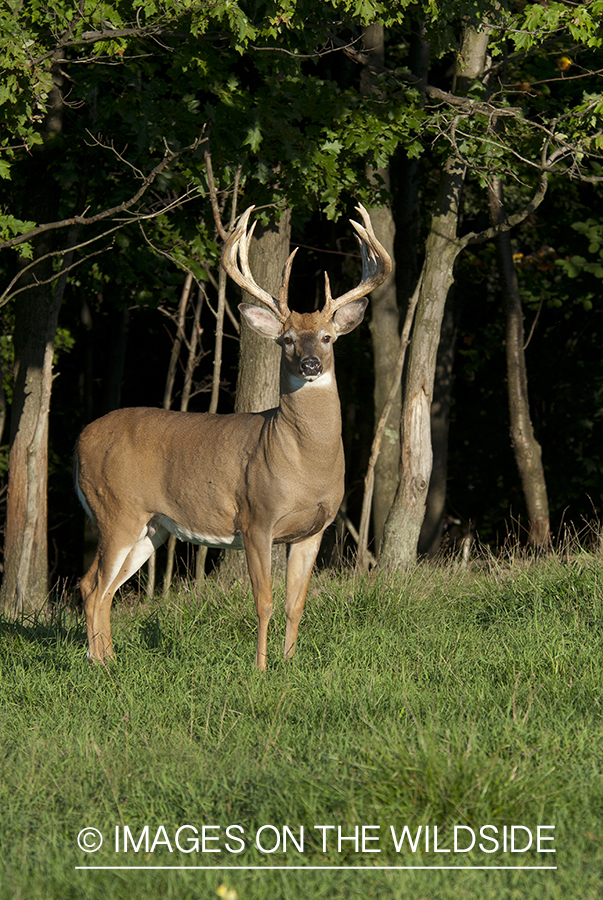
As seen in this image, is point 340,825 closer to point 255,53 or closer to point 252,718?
point 252,718

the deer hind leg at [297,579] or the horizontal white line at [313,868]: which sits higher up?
the deer hind leg at [297,579]

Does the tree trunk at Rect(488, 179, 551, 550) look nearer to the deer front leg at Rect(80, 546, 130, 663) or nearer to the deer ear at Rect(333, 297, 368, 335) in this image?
the deer ear at Rect(333, 297, 368, 335)

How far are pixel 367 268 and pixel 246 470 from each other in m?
1.40

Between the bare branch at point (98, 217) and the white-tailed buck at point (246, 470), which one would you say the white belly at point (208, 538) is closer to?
the white-tailed buck at point (246, 470)

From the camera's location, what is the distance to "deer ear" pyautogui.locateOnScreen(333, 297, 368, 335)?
5.86 m

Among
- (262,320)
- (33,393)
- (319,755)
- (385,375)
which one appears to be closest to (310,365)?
(262,320)

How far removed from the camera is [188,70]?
812cm

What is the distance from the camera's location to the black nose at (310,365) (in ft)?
17.7

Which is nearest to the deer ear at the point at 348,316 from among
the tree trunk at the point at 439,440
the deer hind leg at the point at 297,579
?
the deer hind leg at the point at 297,579

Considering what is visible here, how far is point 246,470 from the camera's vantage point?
19.5 feet

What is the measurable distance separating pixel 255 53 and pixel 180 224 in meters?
2.01

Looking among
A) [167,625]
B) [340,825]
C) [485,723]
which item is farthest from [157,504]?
[340,825]

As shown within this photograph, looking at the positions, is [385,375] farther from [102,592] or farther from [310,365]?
[310,365]

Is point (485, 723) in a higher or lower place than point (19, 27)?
lower
